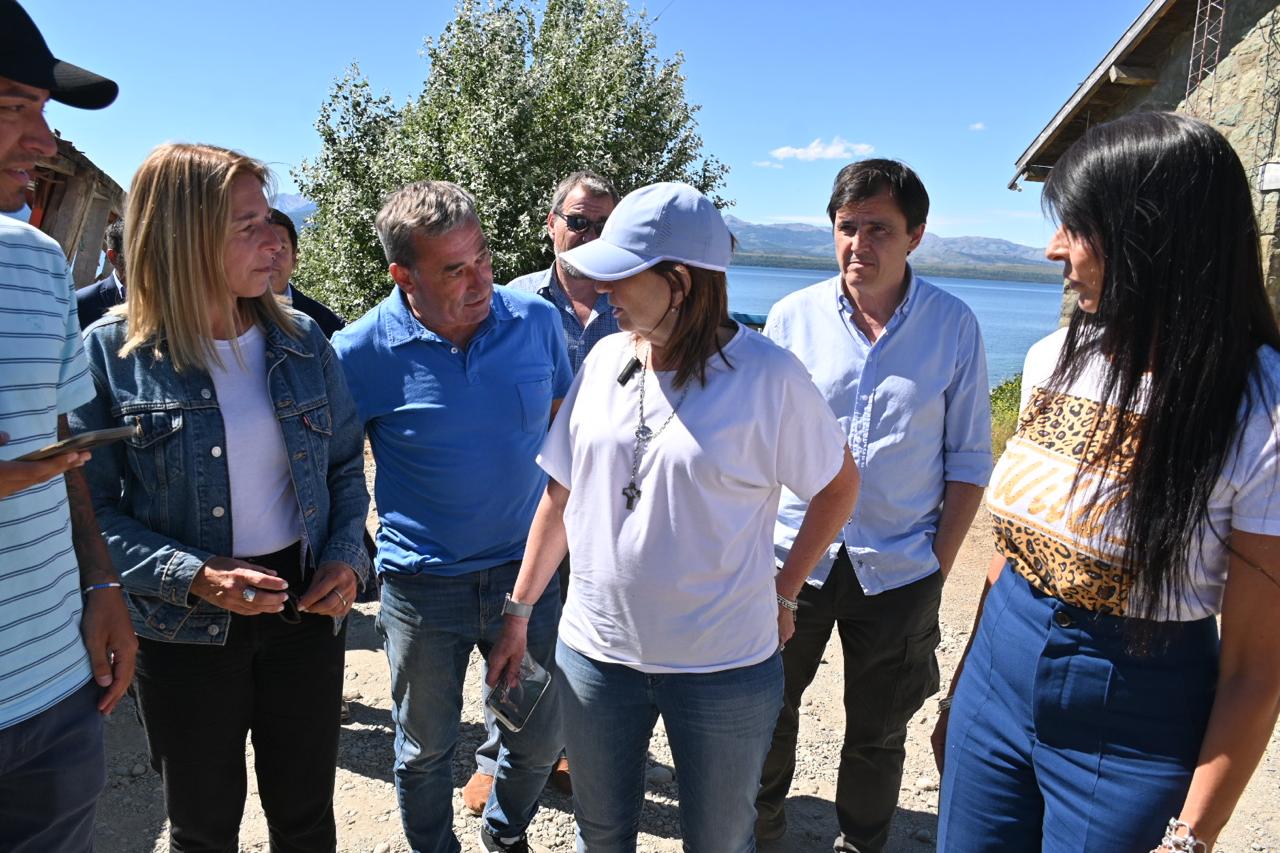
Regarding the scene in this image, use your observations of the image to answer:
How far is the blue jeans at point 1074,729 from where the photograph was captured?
5.23 ft

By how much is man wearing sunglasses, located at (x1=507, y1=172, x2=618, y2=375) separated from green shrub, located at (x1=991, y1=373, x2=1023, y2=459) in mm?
4918

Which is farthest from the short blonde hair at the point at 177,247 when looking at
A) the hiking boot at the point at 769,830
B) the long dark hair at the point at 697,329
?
the hiking boot at the point at 769,830

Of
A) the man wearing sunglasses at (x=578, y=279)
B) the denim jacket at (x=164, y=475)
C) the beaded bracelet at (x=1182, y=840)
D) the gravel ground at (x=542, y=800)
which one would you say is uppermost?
the man wearing sunglasses at (x=578, y=279)

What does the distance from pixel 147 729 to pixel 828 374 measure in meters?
2.23

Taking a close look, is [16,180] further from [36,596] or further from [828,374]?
[828,374]

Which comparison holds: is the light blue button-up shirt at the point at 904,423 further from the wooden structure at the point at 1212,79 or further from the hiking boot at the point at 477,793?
the wooden structure at the point at 1212,79


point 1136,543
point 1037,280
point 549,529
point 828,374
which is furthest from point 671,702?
point 1037,280

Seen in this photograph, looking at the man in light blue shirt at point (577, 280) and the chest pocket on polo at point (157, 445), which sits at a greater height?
the man in light blue shirt at point (577, 280)

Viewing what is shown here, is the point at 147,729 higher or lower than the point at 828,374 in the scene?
lower

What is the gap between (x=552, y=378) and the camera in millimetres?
2990

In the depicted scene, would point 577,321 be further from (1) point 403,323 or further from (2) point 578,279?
(1) point 403,323

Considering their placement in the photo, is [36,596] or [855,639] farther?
[855,639]

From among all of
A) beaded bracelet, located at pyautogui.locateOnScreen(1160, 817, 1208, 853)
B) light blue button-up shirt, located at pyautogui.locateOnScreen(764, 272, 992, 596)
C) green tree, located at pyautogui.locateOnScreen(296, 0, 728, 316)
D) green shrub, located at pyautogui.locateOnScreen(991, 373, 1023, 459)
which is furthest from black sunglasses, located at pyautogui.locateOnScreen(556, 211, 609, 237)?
green tree, located at pyautogui.locateOnScreen(296, 0, 728, 316)

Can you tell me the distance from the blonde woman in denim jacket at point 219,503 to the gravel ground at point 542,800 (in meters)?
0.98
